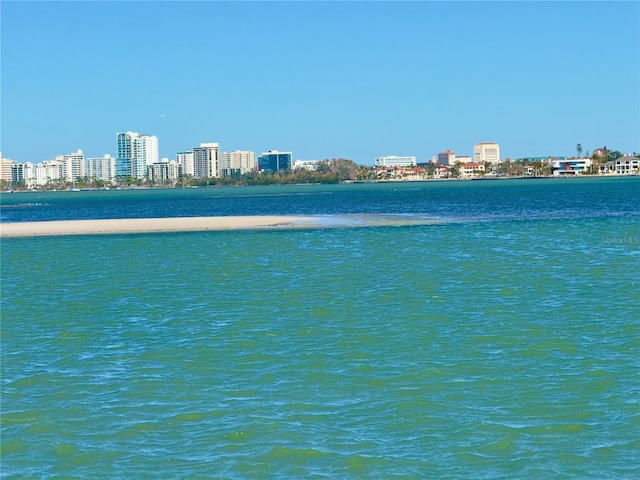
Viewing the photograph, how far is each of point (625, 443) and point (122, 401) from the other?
304 inches

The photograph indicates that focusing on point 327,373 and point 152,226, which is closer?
point 327,373

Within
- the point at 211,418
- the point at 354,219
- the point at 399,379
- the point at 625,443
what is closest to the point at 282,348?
the point at 399,379

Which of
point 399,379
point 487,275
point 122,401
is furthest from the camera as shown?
point 487,275

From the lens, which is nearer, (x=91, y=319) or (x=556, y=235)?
(x=91, y=319)

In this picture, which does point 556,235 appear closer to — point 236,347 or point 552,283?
point 552,283

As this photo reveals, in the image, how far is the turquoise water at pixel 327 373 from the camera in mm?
12055

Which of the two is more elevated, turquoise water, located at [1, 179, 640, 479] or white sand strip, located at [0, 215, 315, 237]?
white sand strip, located at [0, 215, 315, 237]

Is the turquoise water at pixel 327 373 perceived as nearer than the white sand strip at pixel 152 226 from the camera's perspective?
Yes

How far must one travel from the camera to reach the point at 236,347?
1892 cm

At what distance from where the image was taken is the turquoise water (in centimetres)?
1205

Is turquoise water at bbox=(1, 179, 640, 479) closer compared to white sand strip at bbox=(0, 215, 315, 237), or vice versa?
turquoise water at bbox=(1, 179, 640, 479)

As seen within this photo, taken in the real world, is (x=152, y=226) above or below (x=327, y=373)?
above

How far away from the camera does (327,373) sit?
53.7ft

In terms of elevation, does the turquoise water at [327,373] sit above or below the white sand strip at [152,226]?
below
